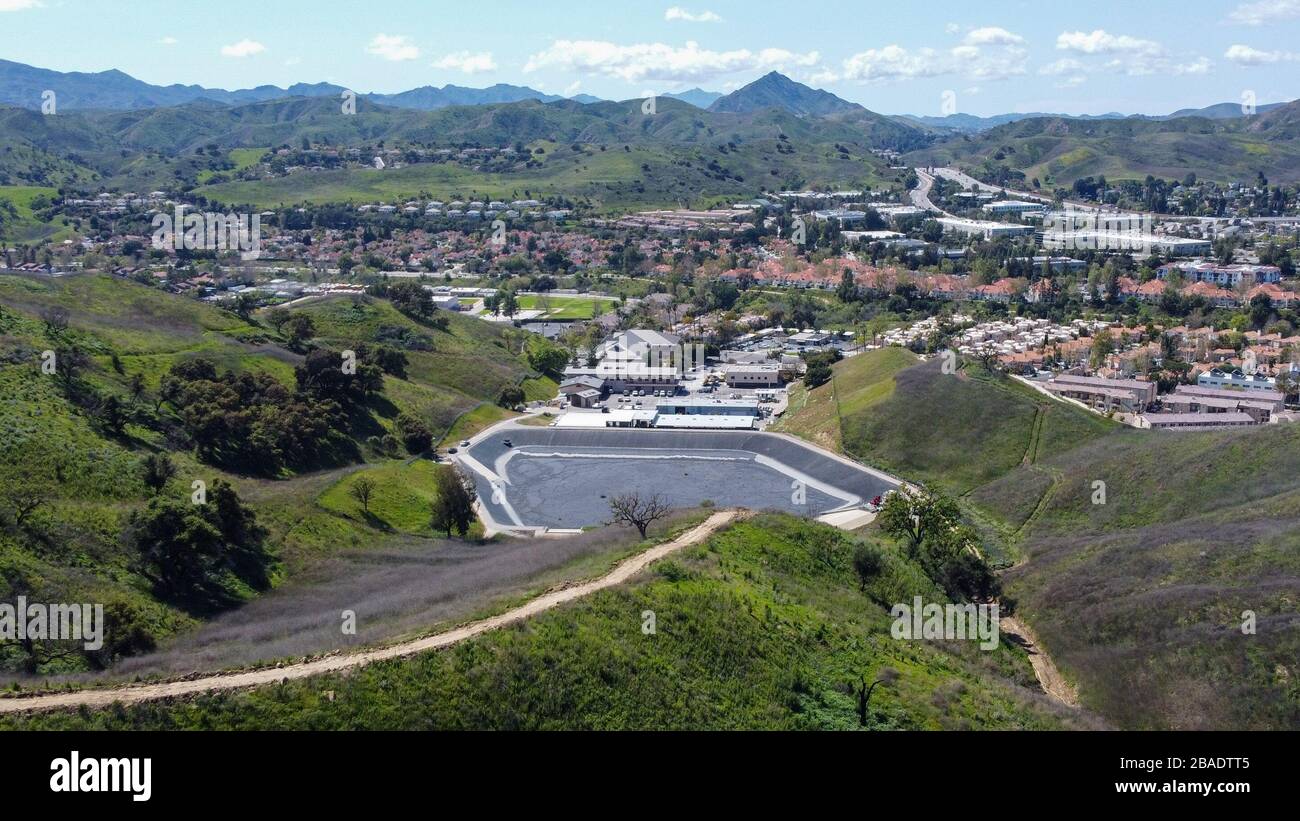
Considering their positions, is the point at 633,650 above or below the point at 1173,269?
below

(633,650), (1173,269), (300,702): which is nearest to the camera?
(300,702)

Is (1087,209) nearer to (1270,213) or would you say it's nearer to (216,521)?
(1270,213)

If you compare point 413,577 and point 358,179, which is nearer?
point 413,577

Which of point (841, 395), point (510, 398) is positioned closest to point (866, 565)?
point (841, 395)

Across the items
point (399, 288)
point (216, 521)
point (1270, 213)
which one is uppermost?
point (1270, 213)

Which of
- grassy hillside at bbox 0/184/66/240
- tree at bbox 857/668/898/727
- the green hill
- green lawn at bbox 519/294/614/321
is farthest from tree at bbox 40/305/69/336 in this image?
grassy hillside at bbox 0/184/66/240

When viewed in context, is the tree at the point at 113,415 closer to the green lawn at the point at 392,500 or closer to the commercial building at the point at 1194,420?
the green lawn at the point at 392,500

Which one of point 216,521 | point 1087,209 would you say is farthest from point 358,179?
point 216,521
